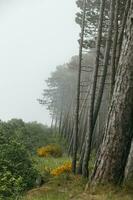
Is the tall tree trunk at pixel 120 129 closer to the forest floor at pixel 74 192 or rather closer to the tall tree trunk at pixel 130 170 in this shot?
the tall tree trunk at pixel 130 170

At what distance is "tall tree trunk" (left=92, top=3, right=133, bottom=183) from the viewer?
12.9 m

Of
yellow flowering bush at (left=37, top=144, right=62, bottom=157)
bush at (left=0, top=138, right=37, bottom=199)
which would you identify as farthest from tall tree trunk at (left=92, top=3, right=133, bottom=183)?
yellow flowering bush at (left=37, top=144, right=62, bottom=157)

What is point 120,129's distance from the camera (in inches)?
511

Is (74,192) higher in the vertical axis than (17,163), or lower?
lower

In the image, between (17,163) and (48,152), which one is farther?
(48,152)

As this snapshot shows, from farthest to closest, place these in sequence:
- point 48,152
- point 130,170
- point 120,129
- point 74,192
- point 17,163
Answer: point 48,152, point 17,163, point 74,192, point 120,129, point 130,170

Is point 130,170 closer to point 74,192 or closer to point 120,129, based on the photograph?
point 120,129

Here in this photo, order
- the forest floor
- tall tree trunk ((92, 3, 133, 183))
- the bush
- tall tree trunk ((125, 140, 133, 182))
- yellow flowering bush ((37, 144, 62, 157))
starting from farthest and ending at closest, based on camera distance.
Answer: yellow flowering bush ((37, 144, 62, 157)), the bush, tall tree trunk ((92, 3, 133, 183)), tall tree trunk ((125, 140, 133, 182)), the forest floor

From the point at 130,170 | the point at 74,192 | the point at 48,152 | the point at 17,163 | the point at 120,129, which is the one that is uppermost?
the point at 120,129

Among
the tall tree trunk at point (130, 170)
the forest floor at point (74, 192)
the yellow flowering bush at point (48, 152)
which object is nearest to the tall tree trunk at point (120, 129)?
the tall tree trunk at point (130, 170)

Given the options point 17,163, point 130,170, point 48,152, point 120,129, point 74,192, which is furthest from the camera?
point 48,152

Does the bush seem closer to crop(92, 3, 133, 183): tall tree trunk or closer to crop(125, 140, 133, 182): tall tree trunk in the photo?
A: crop(92, 3, 133, 183): tall tree trunk

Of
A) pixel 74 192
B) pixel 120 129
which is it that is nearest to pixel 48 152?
pixel 74 192

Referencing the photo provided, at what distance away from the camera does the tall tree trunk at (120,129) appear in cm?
1293
